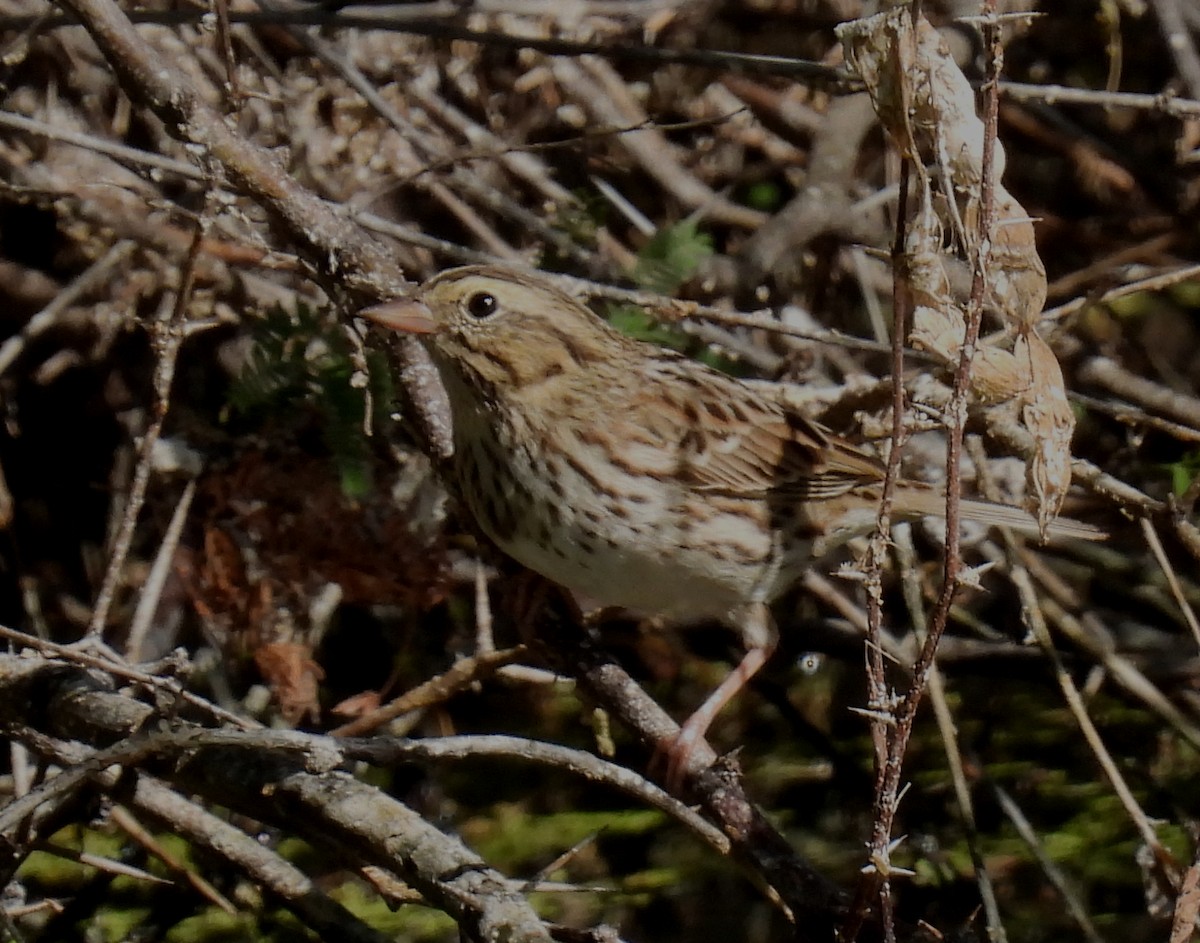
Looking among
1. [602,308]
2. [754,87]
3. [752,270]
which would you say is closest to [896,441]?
[602,308]

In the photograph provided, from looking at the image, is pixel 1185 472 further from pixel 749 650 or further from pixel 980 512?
pixel 749 650

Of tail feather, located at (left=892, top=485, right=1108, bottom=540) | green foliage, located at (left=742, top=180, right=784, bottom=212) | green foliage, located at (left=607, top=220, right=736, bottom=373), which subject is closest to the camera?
tail feather, located at (left=892, top=485, right=1108, bottom=540)

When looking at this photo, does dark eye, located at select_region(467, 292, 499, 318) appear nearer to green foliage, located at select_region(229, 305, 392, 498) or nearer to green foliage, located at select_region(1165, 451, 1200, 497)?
green foliage, located at select_region(229, 305, 392, 498)

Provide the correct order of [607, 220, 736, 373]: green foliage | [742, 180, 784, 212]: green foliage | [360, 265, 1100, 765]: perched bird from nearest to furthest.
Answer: [360, 265, 1100, 765]: perched bird → [607, 220, 736, 373]: green foliage → [742, 180, 784, 212]: green foliage

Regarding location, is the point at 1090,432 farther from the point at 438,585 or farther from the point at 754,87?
the point at 438,585

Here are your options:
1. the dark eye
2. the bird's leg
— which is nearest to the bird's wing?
the bird's leg

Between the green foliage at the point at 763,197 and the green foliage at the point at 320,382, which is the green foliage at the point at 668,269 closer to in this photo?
the green foliage at the point at 320,382
